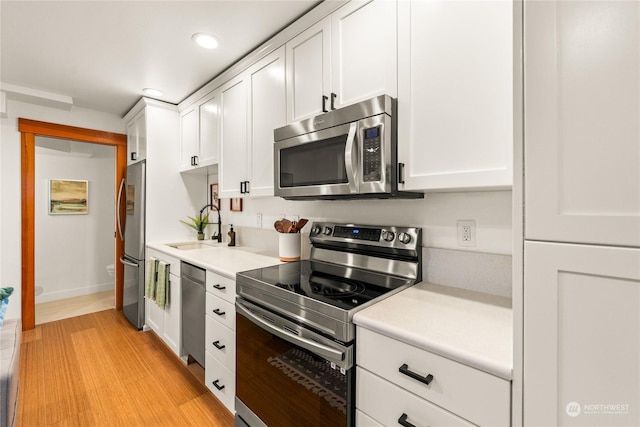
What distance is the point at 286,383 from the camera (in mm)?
1278

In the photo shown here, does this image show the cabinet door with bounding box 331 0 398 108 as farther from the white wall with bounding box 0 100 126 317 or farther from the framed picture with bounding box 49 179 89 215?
the framed picture with bounding box 49 179 89 215

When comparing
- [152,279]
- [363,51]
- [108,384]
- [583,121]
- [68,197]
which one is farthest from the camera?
[68,197]

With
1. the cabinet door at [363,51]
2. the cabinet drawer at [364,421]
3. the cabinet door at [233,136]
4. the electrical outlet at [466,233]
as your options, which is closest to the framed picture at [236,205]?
the cabinet door at [233,136]

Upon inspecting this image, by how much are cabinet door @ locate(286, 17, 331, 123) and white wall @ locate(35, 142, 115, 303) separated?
353 centimetres

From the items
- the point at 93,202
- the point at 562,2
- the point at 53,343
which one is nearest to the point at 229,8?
the point at 562,2

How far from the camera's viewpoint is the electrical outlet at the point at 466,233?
1340 mm

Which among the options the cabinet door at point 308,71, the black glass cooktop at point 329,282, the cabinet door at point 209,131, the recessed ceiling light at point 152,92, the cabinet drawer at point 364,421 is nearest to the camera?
the cabinet drawer at point 364,421

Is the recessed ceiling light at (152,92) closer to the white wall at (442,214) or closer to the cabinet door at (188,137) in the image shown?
the cabinet door at (188,137)

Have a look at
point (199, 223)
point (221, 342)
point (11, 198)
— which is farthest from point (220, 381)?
point (11, 198)

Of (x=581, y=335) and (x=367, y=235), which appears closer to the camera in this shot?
(x=581, y=335)

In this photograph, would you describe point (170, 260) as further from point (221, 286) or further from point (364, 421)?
point (364, 421)

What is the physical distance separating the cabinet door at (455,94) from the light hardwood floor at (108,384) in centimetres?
184

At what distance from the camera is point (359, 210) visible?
1.78m

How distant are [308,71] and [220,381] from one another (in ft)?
6.29
